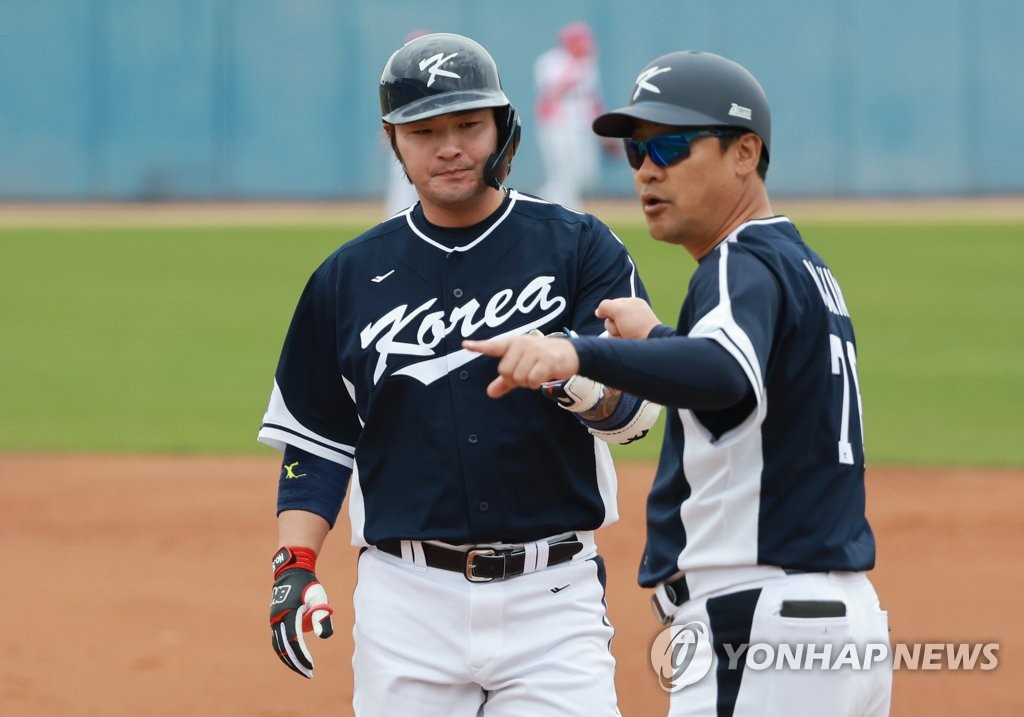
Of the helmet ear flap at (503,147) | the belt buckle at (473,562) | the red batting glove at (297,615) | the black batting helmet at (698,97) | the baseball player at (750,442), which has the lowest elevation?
the red batting glove at (297,615)

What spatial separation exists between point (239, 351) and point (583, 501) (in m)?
10.6

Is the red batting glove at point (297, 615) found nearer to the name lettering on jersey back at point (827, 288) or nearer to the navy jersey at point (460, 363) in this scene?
the navy jersey at point (460, 363)

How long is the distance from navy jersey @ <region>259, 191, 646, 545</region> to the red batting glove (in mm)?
174

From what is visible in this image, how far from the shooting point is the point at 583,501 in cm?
333

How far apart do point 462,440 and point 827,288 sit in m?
0.93

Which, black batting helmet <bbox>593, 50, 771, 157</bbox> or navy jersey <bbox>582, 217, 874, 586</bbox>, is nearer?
navy jersey <bbox>582, 217, 874, 586</bbox>

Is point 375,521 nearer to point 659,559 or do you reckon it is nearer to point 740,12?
point 659,559

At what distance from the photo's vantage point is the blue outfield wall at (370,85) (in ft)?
76.1

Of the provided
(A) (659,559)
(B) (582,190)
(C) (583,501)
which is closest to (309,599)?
(C) (583,501)

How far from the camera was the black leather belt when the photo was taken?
3.28 m

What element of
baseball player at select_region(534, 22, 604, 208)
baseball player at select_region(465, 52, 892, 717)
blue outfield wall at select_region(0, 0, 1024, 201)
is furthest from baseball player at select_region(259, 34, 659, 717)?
blue outfield wall at select_region(0, 0, 1024, 201)

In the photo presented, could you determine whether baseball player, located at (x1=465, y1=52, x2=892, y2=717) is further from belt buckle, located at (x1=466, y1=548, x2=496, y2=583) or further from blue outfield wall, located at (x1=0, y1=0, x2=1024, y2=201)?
blue outfield wall, located at (x1=0, y1=0, x2=1024, y2=201)

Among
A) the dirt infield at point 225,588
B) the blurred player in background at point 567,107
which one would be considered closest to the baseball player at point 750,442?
the dirt infield at point 225,588

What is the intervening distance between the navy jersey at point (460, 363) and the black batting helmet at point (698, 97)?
21.1 inches
